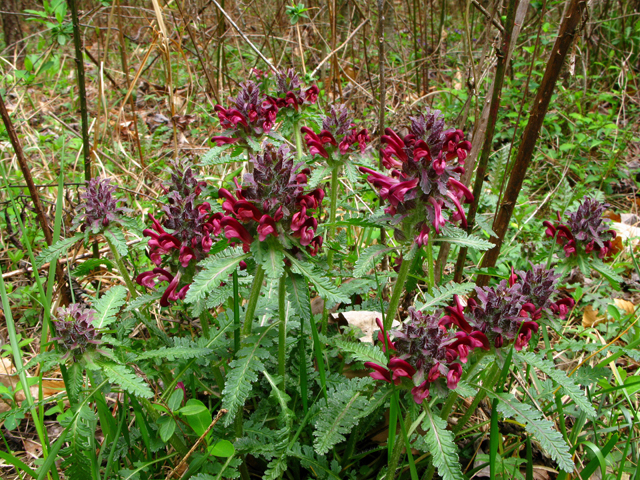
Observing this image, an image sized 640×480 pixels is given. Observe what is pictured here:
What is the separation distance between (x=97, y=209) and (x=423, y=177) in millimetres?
1605

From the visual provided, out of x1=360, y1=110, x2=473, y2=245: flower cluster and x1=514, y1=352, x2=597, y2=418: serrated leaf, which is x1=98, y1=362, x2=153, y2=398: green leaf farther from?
x1=514, y1=352, x2=597, y2=418: serrated leaf

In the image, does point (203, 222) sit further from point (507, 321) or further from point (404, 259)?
point (507, 321)

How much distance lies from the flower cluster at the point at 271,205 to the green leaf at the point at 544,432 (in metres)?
1.00

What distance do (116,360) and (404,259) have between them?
47.7 inches

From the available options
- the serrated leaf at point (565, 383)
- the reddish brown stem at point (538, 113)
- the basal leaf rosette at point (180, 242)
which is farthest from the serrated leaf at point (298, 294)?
the reddish brown stem at point (538, 113)

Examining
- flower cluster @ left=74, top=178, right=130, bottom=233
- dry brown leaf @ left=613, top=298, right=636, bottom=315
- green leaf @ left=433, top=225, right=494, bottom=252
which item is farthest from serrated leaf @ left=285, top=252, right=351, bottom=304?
dry brown leaf @ left=613, top=298, right=636, bottom=315

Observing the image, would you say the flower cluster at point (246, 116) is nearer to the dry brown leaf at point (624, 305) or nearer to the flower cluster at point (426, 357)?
the flower cluster at point (426, 357)

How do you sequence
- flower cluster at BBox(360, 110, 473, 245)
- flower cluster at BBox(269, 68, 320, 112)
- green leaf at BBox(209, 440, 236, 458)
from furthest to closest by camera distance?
flower cluster at BBox(269, 68, 320, 112) < flower cluster at BBox(360, 110, 473, 245) < green leaf at BBox(209, 440, 236, 458)

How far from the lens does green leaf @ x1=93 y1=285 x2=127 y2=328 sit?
1.91 metres

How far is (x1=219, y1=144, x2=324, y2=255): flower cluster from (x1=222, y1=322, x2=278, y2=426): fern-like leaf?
0.42 meters

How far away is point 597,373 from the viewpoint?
213 centimetres

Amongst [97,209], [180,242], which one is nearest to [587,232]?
[180,242]

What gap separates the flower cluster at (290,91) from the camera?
316 centimetres

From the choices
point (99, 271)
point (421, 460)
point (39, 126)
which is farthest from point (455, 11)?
point (421, 460)
